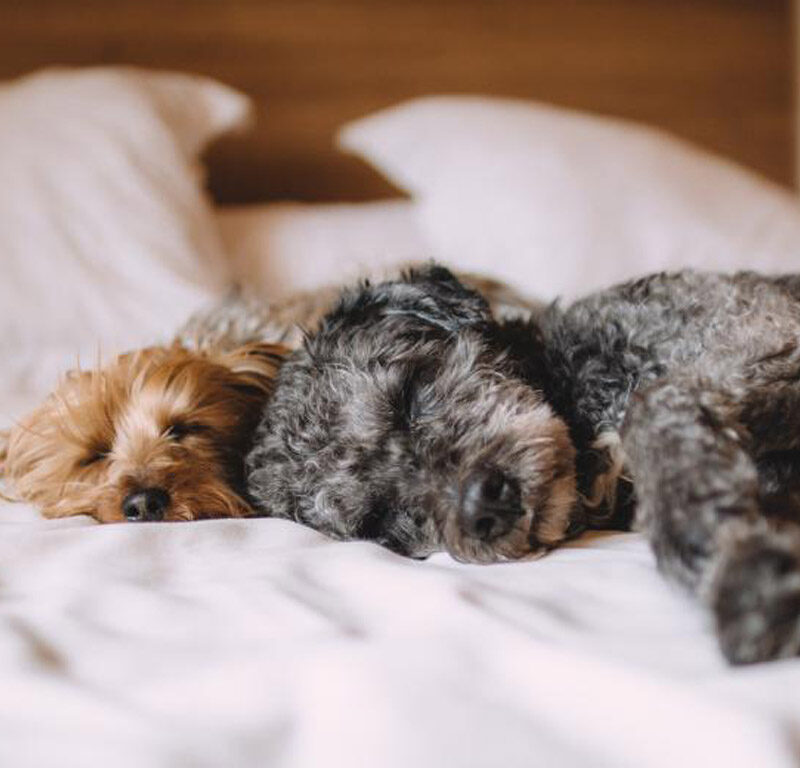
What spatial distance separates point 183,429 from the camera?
76.6 inches

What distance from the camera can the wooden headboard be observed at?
3459 mm

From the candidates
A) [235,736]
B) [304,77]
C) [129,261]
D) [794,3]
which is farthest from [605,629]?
[794,3]

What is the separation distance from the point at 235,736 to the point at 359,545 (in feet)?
1.90

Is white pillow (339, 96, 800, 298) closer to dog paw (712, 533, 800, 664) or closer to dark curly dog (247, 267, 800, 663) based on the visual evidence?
dark curly dog (247, 267, 800, 663)

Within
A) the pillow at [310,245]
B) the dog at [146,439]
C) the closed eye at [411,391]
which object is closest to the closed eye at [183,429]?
the dog at [146,439]

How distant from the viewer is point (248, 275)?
2971 millimetres

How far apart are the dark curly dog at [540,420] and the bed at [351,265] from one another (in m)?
0.09

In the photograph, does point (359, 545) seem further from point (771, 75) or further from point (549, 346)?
point (771, 75)

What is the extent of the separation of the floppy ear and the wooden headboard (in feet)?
5.12

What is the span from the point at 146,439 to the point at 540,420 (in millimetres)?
847

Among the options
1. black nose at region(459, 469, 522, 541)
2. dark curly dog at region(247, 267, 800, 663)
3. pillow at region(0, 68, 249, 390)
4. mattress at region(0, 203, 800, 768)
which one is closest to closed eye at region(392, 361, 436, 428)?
dark curly dog at region(247, 267, 800, 663)

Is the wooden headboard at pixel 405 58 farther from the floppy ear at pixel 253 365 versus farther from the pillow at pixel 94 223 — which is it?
the floppy ear at pixel 253 365

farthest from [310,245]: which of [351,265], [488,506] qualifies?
[488,506]

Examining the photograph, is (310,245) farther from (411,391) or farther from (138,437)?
(411,391)
